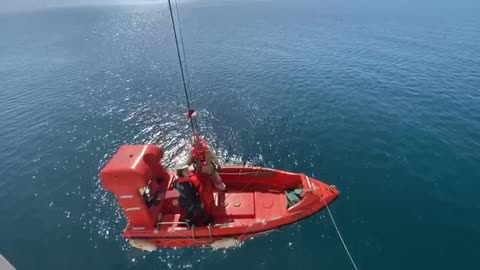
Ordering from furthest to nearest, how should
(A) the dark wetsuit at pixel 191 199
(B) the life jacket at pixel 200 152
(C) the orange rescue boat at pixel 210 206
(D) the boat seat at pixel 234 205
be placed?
(D) the boat seat at pixel 234 205, (B) the life jacket at pixel 200 152, (C) the orange rescue boat at pixel 210 206, (A) the dark wetsuit at pixel 191 199

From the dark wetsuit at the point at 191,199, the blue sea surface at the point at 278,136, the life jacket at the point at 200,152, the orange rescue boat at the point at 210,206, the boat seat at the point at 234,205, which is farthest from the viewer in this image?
the blue sea surface at the point at 278,136

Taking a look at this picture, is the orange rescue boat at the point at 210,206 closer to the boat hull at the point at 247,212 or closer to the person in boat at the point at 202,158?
the boat hull at the point at 247,212

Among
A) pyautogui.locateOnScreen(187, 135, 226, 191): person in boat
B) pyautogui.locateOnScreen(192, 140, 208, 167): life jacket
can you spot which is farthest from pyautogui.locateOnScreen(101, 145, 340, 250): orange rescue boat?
pyautogui.locateOnScreen(192, 140, 208, 167): life jacket

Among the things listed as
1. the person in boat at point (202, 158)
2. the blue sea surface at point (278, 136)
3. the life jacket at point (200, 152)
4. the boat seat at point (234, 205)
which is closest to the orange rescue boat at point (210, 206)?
the boat seat at point (234, 205)

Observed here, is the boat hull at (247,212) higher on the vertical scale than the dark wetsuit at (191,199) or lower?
lower

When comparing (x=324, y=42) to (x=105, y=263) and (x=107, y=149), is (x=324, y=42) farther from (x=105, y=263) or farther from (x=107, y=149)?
(x=105, y=263)

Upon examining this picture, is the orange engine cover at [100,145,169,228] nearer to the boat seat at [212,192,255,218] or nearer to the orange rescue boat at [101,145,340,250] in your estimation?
the orange rescue boat at [101,145,340,250]

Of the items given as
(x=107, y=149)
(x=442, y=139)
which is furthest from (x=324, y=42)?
(x=107, y=149)

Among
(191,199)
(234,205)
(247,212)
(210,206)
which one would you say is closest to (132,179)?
(191,199)
